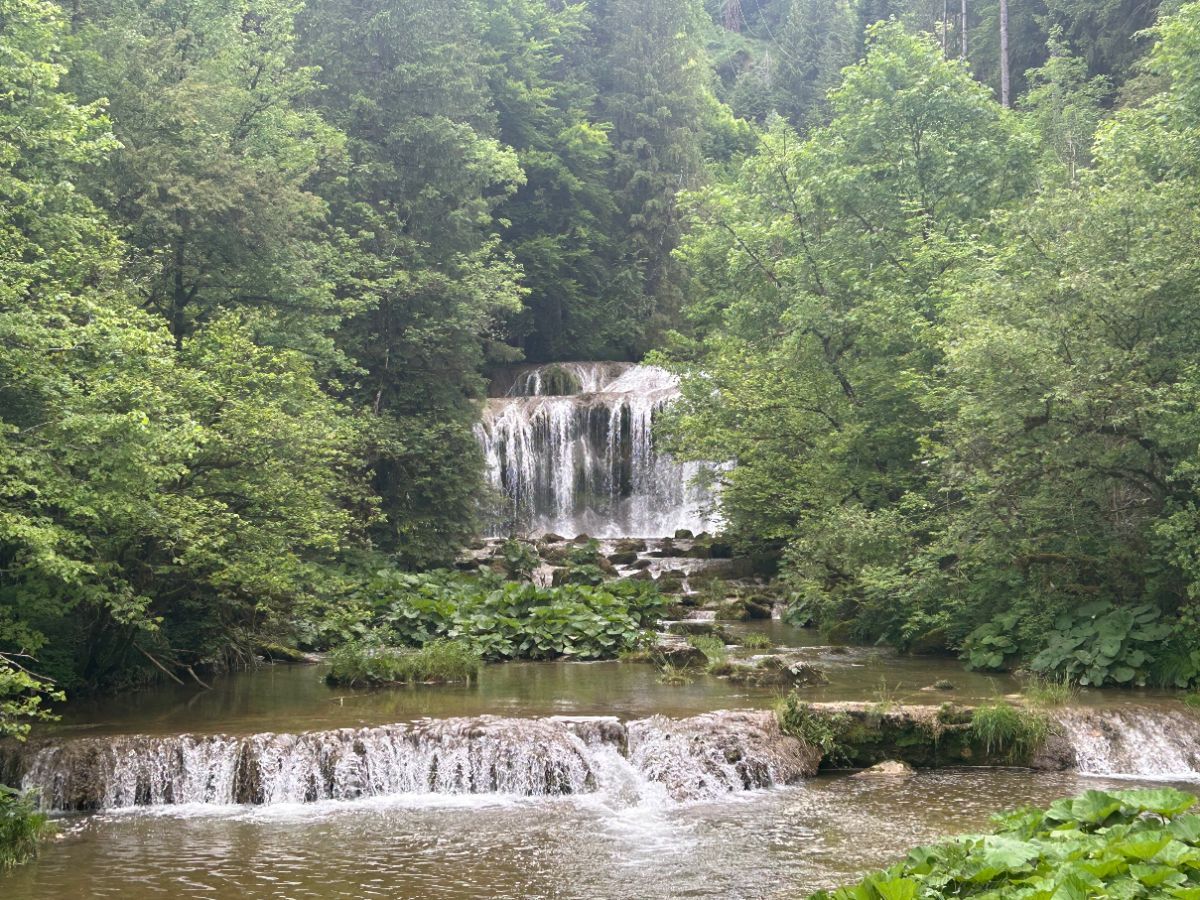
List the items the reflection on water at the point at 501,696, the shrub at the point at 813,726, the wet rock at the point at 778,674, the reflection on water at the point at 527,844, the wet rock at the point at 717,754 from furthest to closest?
the wet rock at the point at 778,674, the reflection on water at the point at 501,696, the shrub at the point at 813,726, the wet rock at the point at 717,754, the reflection on water at the point at 527,844

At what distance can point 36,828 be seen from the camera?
955 cm

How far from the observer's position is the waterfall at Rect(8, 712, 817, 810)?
11398mm

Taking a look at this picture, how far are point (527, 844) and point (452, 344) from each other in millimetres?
18048

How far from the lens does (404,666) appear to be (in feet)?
52.7

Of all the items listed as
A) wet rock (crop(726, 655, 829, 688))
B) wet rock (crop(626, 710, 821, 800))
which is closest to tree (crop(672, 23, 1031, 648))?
wet rock (crop(726, 655, 829, 688))

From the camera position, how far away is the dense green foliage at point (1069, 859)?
4805mm

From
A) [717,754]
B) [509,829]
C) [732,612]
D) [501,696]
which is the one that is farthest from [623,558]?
[509,829]

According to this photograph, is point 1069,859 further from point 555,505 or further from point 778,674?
point 555,505

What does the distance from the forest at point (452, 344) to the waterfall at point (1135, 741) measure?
2083mm

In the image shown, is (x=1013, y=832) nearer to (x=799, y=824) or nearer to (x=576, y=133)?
(x=799, y=824)

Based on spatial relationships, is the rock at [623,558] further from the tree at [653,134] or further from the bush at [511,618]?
the tree at [653,134]

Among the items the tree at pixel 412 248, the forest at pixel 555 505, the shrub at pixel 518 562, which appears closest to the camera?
the forest at pixel 555 505

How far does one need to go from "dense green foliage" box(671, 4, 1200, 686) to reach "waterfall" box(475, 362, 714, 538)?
5.70 m

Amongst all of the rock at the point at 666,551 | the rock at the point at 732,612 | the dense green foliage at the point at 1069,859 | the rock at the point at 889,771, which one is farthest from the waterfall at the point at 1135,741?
the rock at the point at 666,551
